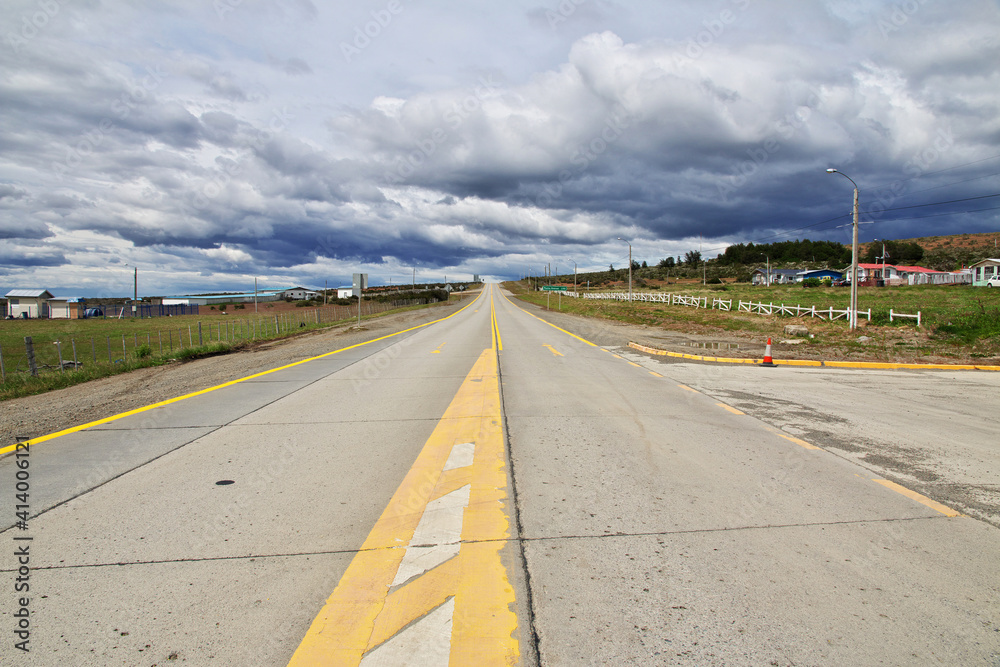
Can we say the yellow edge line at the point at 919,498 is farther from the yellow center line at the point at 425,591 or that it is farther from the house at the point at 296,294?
the house at the point at 296,294

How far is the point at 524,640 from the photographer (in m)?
2.73

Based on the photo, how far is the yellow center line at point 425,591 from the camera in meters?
2.69

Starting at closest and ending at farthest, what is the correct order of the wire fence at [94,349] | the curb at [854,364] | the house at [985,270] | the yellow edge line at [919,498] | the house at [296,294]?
the yellow edge line at [919,498] → the curb at [854,364] → the wire fence at [94,349] → the house at [985,270] → the house at [296,294]

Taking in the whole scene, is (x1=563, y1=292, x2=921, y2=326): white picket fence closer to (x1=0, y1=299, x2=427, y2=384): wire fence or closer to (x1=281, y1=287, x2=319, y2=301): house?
(x1=0, y1=299, x2=427, y2=384): wire fence

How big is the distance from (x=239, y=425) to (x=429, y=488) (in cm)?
399

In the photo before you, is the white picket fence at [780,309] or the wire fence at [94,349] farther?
the white picket fence at [780,309]

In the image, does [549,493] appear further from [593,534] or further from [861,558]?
[861,558]

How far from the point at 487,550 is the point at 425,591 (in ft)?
2.06

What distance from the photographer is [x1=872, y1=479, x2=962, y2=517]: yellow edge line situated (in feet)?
14.5

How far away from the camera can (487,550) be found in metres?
3.69

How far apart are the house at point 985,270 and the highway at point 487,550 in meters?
85.9

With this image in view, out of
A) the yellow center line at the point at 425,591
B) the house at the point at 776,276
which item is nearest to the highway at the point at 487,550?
the yellow center line at the point at 425,591

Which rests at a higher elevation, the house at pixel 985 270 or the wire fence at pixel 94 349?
the house at pixel 985 270

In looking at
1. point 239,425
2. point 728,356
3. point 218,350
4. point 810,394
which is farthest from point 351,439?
point 218,350
